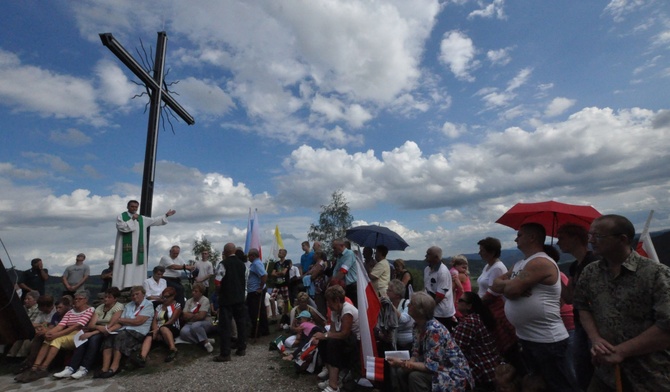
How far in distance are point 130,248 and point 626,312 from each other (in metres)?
9.38

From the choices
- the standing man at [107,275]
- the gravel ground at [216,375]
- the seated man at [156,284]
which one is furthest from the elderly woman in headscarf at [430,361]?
the standing man at [107,275]

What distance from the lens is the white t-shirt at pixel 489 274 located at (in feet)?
15.4

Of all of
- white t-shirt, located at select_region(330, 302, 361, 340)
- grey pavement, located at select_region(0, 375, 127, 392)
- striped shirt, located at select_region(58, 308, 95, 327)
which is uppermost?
striped shirt, located at select_region(58, 308, 95, 327)

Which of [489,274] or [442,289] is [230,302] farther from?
[489,274]

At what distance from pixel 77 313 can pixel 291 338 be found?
3.89 m

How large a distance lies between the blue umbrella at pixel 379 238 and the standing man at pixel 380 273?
914mm

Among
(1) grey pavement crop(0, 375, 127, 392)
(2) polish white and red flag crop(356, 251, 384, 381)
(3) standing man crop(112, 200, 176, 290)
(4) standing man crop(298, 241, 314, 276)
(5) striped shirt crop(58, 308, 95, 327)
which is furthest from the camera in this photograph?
(4) standing man crop(298, 241, 314, 276)

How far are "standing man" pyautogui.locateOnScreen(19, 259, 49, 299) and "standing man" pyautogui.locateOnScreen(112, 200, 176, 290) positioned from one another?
6.12ft

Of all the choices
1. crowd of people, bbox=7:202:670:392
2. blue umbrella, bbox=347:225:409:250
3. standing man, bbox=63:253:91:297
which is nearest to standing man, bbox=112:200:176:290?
crowd of people, bbox=7:202:670:392

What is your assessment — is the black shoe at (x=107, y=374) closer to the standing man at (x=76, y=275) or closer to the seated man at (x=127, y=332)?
the seated man at (x=127, y=332)

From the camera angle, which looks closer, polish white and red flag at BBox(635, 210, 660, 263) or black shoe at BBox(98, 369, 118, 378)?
polish white and red flag at BBox(635, 210, 660, 263)

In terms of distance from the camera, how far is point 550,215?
439 centimetres

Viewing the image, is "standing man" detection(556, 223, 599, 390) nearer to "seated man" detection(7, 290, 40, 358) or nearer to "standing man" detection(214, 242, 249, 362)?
"standing man" detection(214, 242, 249, 362)

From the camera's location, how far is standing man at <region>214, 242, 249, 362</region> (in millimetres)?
6914
